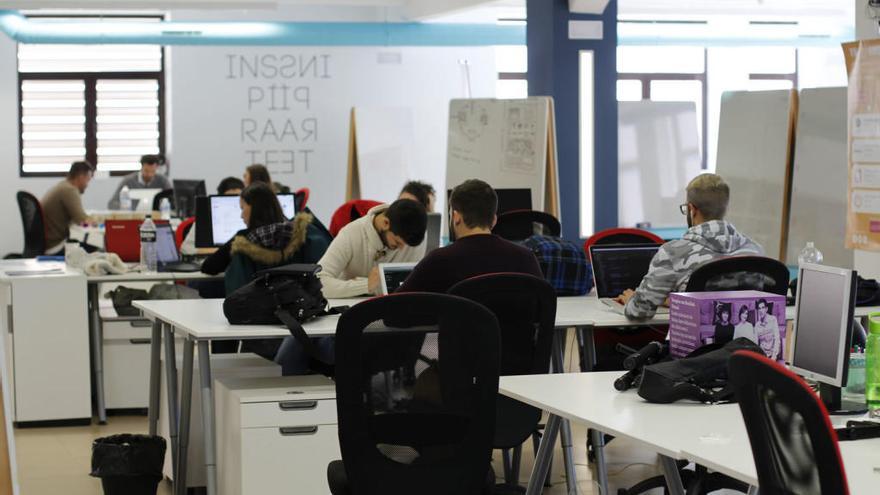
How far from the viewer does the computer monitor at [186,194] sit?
10766mm

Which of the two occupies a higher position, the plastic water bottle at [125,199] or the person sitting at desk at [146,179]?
the person sitting at desk at [146,179]

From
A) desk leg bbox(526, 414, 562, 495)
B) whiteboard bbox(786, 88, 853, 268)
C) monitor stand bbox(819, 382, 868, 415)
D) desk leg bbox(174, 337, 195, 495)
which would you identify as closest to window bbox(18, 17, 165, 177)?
whiteboard bbox(786, 88, 853, 268)

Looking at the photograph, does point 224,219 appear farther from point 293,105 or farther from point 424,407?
point 293,105

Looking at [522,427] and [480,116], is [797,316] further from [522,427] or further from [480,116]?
[480,116]

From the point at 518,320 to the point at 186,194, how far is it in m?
7.44

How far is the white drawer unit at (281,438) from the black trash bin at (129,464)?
470 mm

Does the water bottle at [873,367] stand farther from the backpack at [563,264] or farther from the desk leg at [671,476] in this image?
the backpack at [563,264]

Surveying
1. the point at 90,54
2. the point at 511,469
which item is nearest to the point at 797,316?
the point at 511,469

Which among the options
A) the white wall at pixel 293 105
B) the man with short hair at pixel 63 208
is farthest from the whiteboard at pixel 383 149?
the man with short hair at pixel 63 208

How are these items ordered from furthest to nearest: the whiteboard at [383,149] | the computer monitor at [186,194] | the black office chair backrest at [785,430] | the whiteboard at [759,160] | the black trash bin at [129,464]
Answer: the whiteboard at [383,149]
the computer monitor at [186,194]
the whiteboard at [759,160]
the black trash bin at [129,464]
the black office chair backrest at [785,430]

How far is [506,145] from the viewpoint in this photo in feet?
29.0

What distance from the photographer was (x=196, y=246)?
7.31 m

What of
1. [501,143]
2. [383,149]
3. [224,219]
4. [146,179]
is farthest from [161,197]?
[224,219]

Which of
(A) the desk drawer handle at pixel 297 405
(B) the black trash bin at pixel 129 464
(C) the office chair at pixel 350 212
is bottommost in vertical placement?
(B) the black trash bin at pixel 129 464
